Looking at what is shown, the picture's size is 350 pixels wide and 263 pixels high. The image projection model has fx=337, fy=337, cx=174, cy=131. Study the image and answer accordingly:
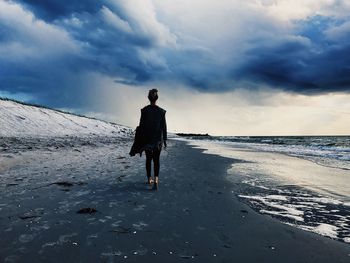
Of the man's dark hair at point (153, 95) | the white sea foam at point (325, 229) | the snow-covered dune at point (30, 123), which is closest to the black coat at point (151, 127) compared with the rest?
the man's dark hair at point (153, 95)

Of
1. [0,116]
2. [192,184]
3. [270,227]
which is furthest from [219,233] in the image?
[0,116]

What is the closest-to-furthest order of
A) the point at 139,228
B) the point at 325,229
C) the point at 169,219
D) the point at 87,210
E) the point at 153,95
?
the point at 139,228 → the point at 325,229 → the point at 169,219 → the point at 87,210 → the point at 153,95

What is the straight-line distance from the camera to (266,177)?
36.4 feet

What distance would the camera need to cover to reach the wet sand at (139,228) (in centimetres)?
400

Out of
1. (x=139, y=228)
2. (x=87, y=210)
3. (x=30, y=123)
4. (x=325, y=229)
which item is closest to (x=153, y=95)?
(x=87, y=210)

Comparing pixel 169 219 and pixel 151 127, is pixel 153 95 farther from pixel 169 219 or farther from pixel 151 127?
pixel 169 219

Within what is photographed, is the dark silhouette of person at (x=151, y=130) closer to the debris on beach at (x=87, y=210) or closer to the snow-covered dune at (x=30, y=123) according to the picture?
the debris on beach at (x=87, y=210)

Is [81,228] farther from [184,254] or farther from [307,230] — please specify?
[307,230]

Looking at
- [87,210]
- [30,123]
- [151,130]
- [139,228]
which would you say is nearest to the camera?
[139,228]

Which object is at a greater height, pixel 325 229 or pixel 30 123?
pixel 30 123

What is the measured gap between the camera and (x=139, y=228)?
496 centimetres

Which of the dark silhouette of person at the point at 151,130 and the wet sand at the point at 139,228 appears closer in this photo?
the wet sand at the point at 139,228

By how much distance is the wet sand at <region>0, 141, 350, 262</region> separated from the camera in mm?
3998

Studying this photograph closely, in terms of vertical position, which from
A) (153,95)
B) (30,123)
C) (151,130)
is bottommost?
(151,130)
